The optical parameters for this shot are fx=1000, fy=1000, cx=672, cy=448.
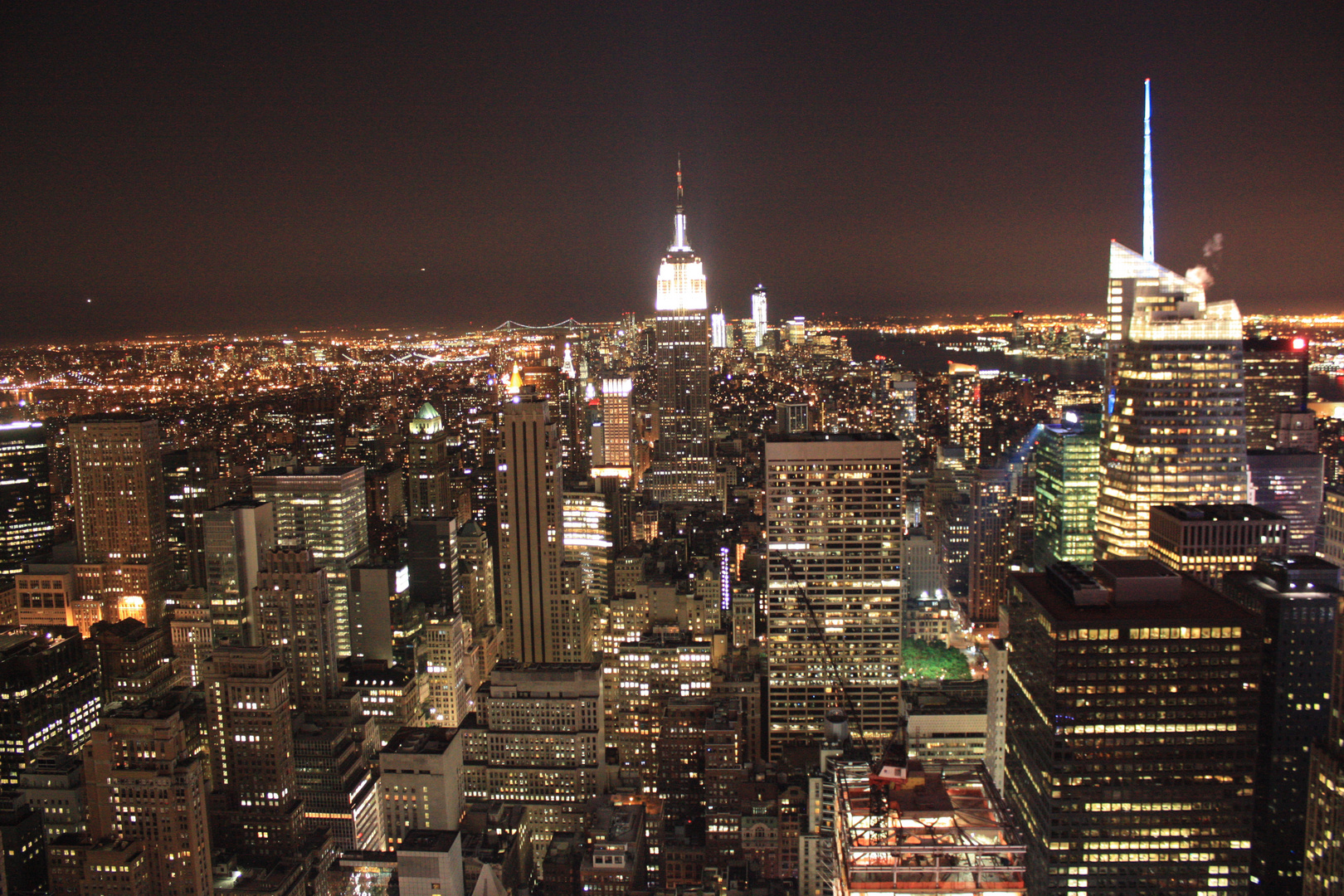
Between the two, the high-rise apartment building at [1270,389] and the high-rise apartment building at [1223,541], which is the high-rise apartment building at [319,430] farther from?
the high-rise apartment building at [1270,389]

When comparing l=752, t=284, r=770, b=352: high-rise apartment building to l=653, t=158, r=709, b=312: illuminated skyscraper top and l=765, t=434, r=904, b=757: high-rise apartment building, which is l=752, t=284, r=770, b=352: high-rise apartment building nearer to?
l=653, t=158, r=709, b=312: illuminated skyscraper top

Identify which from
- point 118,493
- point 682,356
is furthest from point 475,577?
point 682,356

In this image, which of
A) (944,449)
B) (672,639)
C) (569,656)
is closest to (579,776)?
(672,639)

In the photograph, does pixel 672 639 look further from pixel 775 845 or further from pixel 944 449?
pixel 944 449

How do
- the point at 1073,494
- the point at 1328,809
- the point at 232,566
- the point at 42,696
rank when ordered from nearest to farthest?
the point at 1328,809 → the point at 42,696 → the point at 232,566 → the point at 1073,494

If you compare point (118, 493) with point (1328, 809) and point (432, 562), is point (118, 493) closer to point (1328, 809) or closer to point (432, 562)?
point (432, 562)

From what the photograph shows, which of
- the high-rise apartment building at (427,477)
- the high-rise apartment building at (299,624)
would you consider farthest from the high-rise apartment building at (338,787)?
the high-rise apartment building at (427,477)
